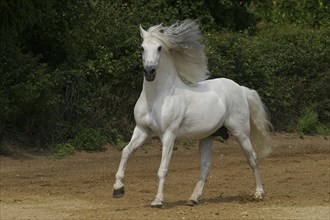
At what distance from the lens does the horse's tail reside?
1270 centimetres

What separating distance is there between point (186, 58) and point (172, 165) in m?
5.44

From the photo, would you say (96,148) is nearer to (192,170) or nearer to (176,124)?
(192,170)

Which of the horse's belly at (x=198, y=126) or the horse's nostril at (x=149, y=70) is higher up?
the horse's nostril at (x=149, y=70)

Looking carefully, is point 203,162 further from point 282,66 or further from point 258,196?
point 282,66

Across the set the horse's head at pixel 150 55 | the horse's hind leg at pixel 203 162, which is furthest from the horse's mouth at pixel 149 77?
A: the horse's hind leg at pixel 203 162

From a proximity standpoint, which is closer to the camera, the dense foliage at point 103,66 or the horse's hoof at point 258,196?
the horse's hoof at point 258,196

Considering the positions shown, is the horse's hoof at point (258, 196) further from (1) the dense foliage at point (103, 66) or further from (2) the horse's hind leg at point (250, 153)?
(1) the dense foliage at point (103, 66)

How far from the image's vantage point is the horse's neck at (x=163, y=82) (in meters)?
11.2

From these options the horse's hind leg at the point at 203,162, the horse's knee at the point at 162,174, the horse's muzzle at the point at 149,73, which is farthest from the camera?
the horse's hind leg at the point at 203,162

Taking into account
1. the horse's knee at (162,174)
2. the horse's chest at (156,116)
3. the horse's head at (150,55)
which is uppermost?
the horse's head at (150,55)

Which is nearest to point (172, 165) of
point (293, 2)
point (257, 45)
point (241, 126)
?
point (241, 126)

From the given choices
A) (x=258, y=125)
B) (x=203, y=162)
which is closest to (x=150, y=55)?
(x=203, y=162)

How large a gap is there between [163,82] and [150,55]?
1.61ft

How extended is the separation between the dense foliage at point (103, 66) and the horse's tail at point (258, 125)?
4.89 m
